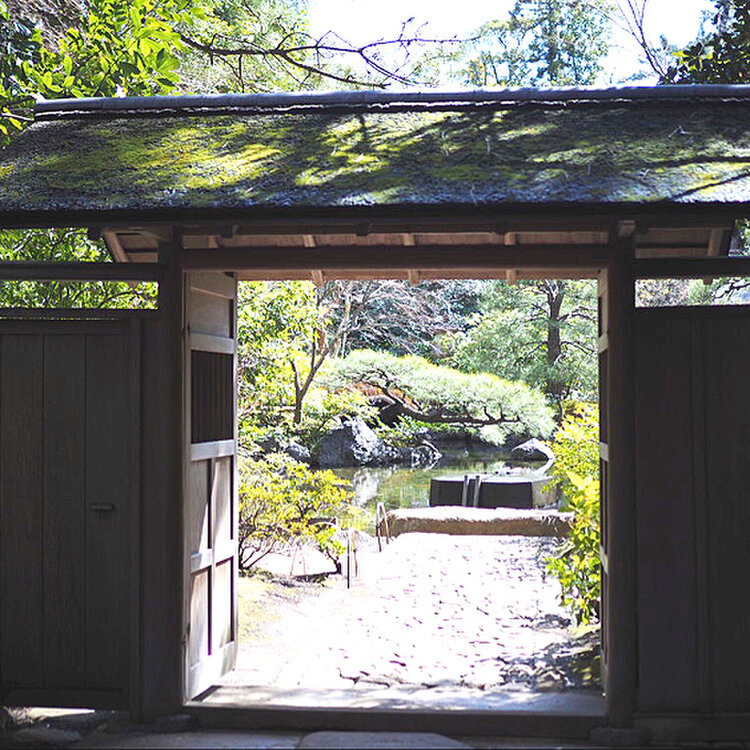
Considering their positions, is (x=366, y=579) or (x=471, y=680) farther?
(x=366, y=579)

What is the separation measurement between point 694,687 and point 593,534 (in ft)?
5.35

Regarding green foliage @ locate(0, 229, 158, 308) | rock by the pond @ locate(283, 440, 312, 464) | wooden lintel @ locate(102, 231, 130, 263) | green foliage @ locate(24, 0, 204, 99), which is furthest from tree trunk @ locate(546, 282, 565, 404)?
wooden lintel @ locate(102, 231, 130, 263)

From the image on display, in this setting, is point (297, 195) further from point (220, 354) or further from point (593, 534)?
point (593, 534)

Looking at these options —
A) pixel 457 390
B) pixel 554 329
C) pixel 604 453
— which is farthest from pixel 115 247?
pixel 554 329

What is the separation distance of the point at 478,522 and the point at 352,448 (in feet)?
28.0

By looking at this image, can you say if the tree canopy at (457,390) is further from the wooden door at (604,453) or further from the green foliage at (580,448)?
the wooden door at (604,453)

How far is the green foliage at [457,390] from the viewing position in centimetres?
1791

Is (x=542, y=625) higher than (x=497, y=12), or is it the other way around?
(x=497, y=12)

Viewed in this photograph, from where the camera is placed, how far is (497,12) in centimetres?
2481

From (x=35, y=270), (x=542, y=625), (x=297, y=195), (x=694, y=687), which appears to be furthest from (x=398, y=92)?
(x=542, y=625)

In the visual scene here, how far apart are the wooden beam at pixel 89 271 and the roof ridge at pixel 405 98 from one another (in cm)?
114

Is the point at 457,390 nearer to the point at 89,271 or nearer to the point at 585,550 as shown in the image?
the point at 585,550

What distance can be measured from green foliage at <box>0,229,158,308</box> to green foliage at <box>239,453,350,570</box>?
2.06 metres

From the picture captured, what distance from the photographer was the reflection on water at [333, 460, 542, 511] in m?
16.2
